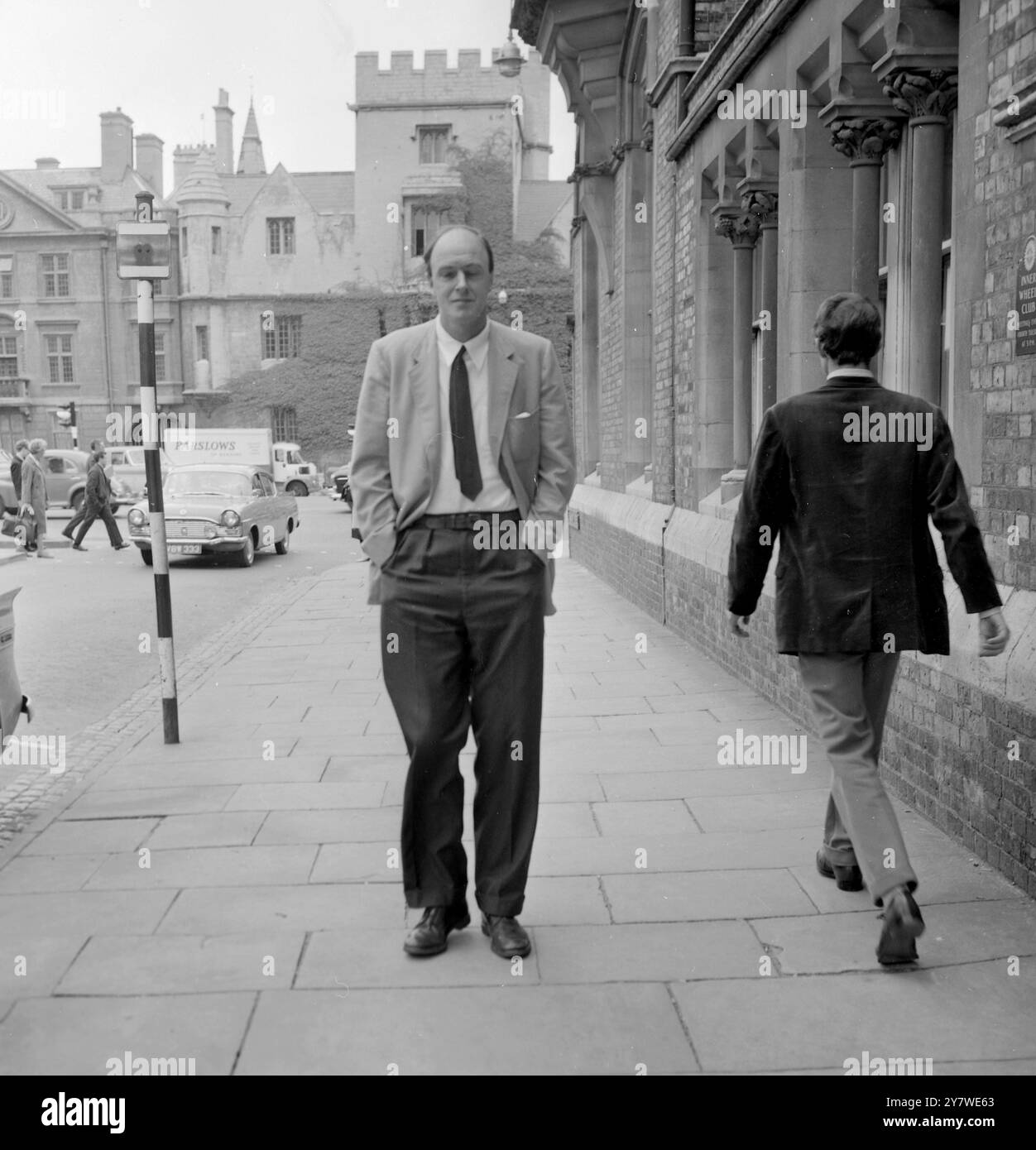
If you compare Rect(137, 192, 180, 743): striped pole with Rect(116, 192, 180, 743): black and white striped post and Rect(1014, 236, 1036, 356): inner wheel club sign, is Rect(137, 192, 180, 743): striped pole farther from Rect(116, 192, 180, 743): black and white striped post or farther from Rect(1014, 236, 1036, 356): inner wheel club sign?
Rect(1014, 236, 1036, 356): inner wheel club sign

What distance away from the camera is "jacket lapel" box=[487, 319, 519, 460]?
392cm

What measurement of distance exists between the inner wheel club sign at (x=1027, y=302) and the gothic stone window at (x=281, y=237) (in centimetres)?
5227

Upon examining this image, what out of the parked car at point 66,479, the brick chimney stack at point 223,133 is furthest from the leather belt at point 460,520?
the brick chimney stack at point 223,133

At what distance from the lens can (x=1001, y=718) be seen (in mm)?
4527

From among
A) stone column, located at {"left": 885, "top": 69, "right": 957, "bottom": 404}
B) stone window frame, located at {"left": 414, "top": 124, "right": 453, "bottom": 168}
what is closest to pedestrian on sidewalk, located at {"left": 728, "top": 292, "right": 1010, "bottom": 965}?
stone column, located at {"left": 885, "top": 69, "right": 957, "bottom": 404}


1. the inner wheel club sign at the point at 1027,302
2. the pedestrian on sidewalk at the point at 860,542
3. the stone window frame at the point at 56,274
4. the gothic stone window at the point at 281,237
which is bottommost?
the pedestrian on sidewalk at the point at 860,542

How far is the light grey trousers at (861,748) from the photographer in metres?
3.83

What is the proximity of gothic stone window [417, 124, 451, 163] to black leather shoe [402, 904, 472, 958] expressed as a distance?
174 feet

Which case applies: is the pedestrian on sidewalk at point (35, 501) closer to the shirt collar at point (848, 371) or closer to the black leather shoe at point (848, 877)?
the black leather shoe at point (848, 877)

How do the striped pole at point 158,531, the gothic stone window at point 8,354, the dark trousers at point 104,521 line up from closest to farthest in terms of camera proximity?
the striped pole at point 158,531
the dark trousers at point 104,521
the gothic stone window at point 8,354

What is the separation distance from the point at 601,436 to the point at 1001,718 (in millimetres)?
12857

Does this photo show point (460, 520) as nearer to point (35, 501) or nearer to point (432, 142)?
point (35, 501)
